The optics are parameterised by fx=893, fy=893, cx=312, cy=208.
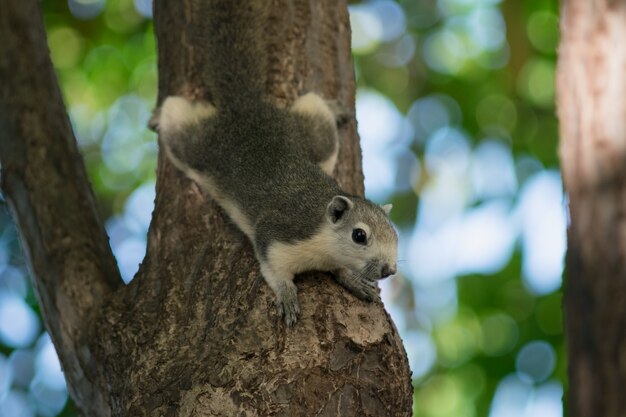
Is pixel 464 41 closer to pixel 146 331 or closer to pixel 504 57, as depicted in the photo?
pixel 504 57

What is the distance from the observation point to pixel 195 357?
416 cm

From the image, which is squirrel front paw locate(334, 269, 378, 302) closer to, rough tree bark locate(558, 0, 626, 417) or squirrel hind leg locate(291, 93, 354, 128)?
squirrel hind leg locate(291, 93, 354, 128)

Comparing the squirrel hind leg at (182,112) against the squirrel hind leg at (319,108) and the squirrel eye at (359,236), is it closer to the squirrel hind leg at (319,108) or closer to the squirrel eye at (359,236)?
the squirrel hind leg at (319,108)

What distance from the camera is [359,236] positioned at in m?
4.75

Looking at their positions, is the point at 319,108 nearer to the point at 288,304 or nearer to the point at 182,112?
the point at 182,112

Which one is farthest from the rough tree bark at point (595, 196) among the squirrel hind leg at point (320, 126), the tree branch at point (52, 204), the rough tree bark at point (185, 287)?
the tree branch at point (52, 204)

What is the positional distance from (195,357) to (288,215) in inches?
47.3

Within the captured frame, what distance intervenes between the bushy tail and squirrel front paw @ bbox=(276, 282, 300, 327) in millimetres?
1586

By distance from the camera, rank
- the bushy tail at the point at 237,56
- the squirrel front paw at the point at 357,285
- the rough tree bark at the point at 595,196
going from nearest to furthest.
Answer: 1. the rough tree bark at the point at 595,196
2. the squirrel front paw at the point at 357,285
3. the bushy tail at the point at 237,56

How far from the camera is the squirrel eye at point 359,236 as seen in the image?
15.5ft

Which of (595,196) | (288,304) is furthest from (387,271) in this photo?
(595,196)

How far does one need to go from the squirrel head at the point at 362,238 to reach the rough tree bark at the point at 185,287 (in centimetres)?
21

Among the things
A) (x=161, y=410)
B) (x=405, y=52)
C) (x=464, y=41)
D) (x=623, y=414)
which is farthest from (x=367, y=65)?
(x=623, y=414)

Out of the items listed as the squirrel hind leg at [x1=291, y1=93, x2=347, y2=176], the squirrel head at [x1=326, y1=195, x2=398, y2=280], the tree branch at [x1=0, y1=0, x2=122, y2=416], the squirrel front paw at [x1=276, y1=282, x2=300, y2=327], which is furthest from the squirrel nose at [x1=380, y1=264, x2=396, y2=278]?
the tree branch at [x1=0, y1=0, x2=122, y2=416]
